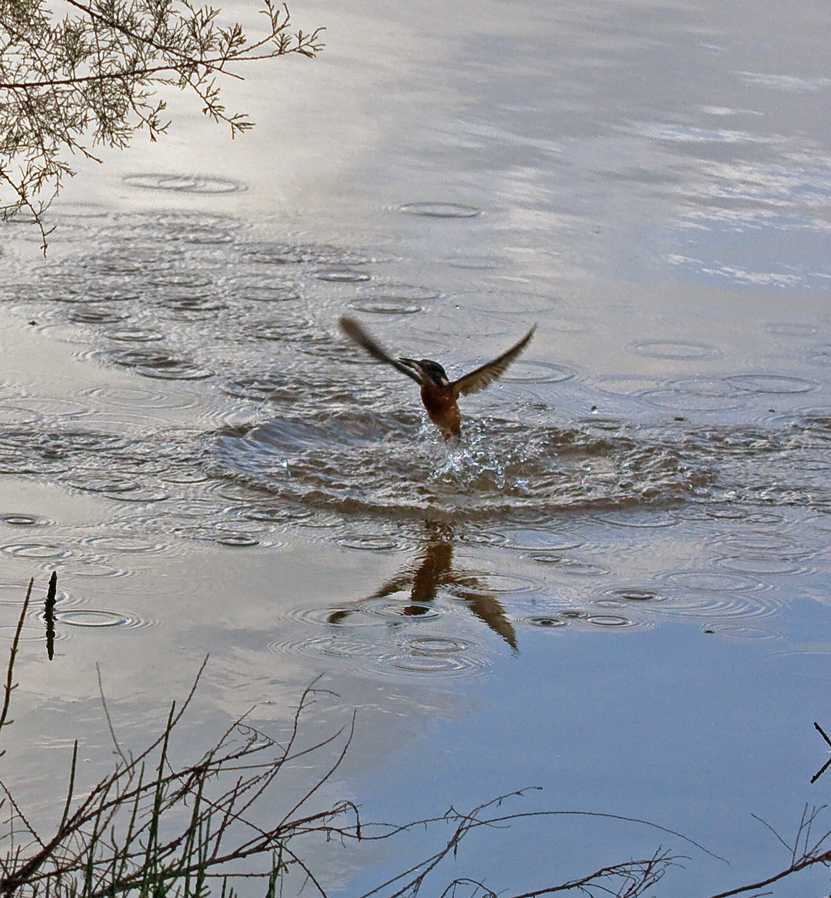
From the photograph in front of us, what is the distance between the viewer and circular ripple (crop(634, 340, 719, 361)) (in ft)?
26.0

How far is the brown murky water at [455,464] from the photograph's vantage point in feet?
13.0

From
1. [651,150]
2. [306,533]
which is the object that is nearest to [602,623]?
[306,533]

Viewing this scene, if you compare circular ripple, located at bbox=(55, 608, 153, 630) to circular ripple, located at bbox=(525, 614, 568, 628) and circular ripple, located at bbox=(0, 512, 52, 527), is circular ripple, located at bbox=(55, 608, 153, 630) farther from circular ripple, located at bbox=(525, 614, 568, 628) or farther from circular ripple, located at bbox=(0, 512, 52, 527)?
circular ripple, located at bbox=(525, 614, 568, 628)

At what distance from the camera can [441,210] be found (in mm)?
10234

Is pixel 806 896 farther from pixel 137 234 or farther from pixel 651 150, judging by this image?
pixel 651 150

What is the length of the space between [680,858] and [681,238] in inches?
273

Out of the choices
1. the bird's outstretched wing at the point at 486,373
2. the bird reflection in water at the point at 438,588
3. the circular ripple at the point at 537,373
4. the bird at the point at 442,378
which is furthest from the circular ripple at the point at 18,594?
the circular ripple at the point at 537,373

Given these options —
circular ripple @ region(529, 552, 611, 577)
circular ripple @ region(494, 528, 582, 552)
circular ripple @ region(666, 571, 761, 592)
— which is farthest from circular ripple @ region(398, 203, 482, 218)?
circular ripple @ region(666, 571, 761, 592)

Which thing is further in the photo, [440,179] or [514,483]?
[440,179]

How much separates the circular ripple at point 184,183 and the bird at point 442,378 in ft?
13.9

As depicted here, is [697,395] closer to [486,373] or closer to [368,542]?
[486,373]

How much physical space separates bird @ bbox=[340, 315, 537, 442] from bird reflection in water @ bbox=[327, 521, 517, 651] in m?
0.78

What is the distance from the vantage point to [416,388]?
7.37 m

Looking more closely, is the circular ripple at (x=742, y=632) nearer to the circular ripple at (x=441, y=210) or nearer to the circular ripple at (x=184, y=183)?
the circular ripple at (x=441, y=210)
